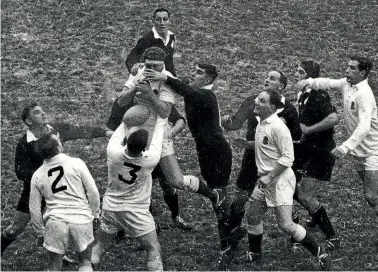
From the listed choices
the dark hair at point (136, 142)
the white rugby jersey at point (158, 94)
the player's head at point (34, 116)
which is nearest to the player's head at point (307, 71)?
the white rugby jersey at point (158, 94)

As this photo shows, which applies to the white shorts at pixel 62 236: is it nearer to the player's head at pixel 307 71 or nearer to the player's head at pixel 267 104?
the player's head at pixel 267 104

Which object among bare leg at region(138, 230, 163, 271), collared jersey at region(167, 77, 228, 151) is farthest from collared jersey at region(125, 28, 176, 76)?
bare leg at region(138, 230, 163, 271)

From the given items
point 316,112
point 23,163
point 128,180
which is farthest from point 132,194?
point 316,112

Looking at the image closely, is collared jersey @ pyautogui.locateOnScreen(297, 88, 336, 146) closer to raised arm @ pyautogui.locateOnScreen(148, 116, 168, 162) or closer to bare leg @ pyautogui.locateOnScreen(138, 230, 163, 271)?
raised arm @ pyautogui.locateOnScreen(148, 116, 168, 162)

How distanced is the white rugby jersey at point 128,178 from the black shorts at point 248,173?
152cm

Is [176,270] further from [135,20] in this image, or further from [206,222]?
[135,20]

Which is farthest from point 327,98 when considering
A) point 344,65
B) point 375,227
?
point 344,65

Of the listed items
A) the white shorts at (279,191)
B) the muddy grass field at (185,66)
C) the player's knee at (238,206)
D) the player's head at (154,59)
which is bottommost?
the muddy grass field at (185,66)

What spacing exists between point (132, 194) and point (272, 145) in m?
1.67

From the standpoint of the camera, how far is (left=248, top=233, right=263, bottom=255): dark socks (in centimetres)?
878

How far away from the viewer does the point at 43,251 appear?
9.16 metres

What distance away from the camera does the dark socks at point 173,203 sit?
977 cm

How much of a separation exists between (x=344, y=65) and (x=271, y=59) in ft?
4.72

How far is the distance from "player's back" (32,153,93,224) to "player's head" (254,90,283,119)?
2.04 metres
